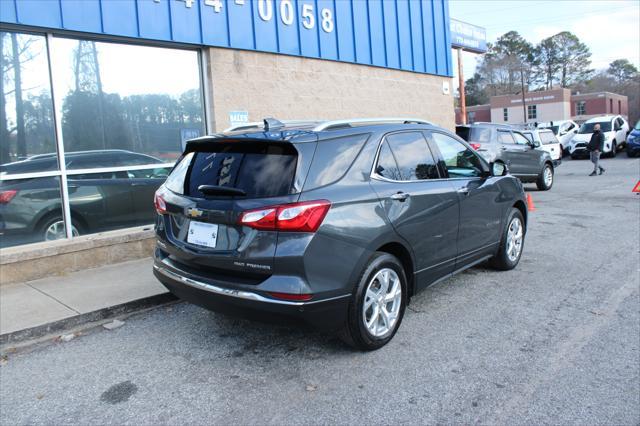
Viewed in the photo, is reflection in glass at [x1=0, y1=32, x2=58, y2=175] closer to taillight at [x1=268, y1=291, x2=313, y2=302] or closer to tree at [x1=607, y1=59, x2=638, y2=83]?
taillight at [x1=268, y1=291, x2=313, y2=302]

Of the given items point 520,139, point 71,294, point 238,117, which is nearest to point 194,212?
point 71,294

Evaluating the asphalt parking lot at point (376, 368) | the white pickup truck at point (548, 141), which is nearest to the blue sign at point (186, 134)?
the asphalt parking lot at point (376, 368)

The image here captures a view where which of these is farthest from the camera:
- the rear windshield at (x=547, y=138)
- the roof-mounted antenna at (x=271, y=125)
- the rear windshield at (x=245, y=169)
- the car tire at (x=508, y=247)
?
the rear windshield at (x=547, y=138)

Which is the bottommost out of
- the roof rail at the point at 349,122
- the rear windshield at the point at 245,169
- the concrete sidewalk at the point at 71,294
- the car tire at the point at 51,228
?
the concrete sidewalk at the point at 71,294

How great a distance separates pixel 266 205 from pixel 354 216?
0.67 meters

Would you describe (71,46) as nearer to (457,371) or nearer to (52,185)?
(52,185)

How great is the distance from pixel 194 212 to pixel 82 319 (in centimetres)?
200

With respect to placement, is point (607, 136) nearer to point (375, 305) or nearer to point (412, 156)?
point (412, 156)

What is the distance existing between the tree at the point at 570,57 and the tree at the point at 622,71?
43.5ft

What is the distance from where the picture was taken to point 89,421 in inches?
127

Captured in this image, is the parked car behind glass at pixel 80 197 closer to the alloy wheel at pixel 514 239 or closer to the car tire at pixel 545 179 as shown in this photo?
the alloy wheel at pixel 514 239

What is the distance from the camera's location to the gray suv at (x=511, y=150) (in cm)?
1362

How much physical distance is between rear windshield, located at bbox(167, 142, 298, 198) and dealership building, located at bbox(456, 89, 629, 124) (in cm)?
6793

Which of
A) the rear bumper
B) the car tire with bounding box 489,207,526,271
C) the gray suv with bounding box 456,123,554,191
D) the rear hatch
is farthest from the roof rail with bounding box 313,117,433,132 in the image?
the gray suv with bounding box 456,123,554,191
